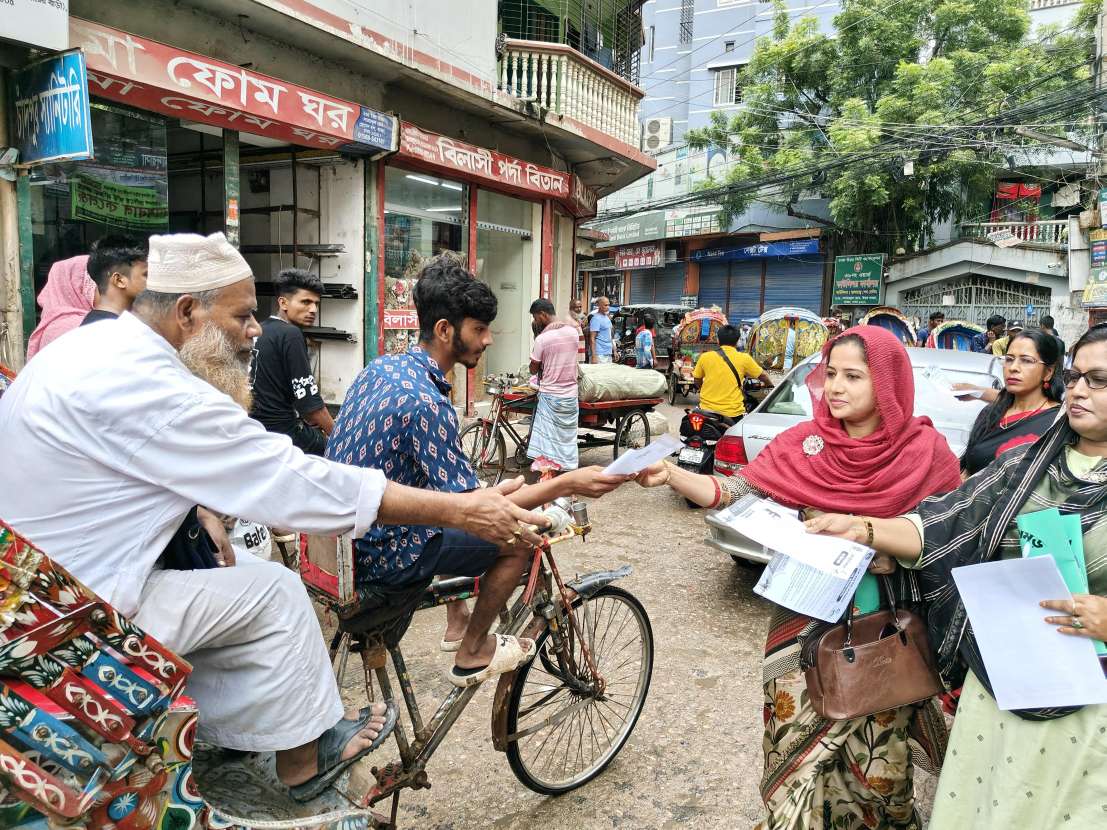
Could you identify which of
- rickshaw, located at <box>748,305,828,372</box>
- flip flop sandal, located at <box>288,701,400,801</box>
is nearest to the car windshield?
flip flop sandal, located at <box>288,701,400,801</box>

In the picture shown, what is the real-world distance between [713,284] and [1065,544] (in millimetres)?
28844

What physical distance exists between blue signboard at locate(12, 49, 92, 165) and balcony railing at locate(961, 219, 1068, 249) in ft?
73.0

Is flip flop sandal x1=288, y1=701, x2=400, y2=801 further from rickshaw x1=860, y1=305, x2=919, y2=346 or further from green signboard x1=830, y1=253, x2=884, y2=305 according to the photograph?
green signboard x1=830, y1=253, x2=884, y2=305

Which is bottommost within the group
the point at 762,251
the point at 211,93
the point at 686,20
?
the point at 211,93

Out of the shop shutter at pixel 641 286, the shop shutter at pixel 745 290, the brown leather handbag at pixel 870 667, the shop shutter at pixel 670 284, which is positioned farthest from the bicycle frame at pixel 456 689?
the shop shutter at pixel 641 286

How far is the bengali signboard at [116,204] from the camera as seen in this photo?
19.0ft

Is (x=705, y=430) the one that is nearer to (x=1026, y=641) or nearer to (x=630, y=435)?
(x=630, y=435)

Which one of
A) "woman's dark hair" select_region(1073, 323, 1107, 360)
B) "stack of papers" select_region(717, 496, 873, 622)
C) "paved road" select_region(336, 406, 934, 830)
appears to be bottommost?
"paved road" select_region(336, 406, 934, 830)

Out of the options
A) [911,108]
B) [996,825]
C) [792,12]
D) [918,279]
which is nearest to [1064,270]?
[918,279]

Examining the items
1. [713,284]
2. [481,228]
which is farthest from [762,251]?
[481,228]

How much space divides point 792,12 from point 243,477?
103 feet

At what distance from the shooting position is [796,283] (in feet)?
87.6

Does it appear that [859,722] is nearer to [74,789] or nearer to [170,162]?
[74,789]

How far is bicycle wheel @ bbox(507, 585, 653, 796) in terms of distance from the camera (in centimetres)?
271
